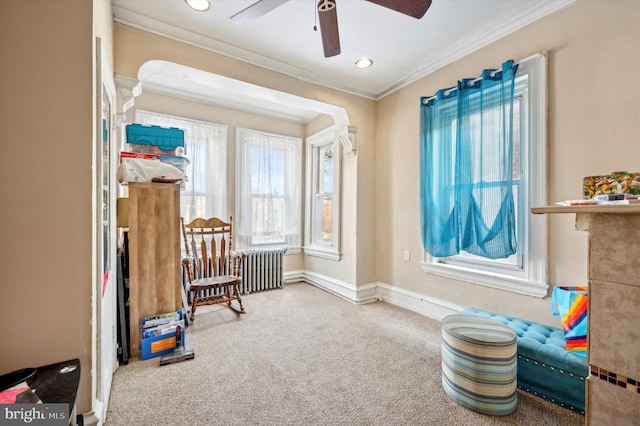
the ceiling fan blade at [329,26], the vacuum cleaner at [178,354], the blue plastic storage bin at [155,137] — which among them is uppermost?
the ceiling fan blade at [329,26]

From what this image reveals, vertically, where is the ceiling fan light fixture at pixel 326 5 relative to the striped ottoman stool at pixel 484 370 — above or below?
above

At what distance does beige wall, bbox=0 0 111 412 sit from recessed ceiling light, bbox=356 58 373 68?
241cm

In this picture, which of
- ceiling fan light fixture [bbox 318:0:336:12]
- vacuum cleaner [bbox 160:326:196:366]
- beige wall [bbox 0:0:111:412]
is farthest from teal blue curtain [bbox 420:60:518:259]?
beige wall [bbox 0:0:111:412]

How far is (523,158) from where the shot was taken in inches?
93.2

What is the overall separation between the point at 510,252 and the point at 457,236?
0.49 m

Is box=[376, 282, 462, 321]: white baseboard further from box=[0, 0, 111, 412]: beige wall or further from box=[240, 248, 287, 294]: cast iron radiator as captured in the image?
box=[0, 0, 111, 412]: beige wall

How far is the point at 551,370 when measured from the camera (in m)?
1.67

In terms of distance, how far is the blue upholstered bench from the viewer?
1.57 meters

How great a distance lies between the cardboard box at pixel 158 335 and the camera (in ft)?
7.32

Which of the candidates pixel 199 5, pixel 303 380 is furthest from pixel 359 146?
pixel 303 380

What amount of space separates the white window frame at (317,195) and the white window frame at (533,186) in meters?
2.18

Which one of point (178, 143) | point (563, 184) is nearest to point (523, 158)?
point (563, 184)

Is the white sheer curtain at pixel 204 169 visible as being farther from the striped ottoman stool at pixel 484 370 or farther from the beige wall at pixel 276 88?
the striped ottoman stool at pixel 484 370

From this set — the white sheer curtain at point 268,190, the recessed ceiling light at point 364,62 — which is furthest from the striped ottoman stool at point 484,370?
the white sheer curtain at point 268,190
